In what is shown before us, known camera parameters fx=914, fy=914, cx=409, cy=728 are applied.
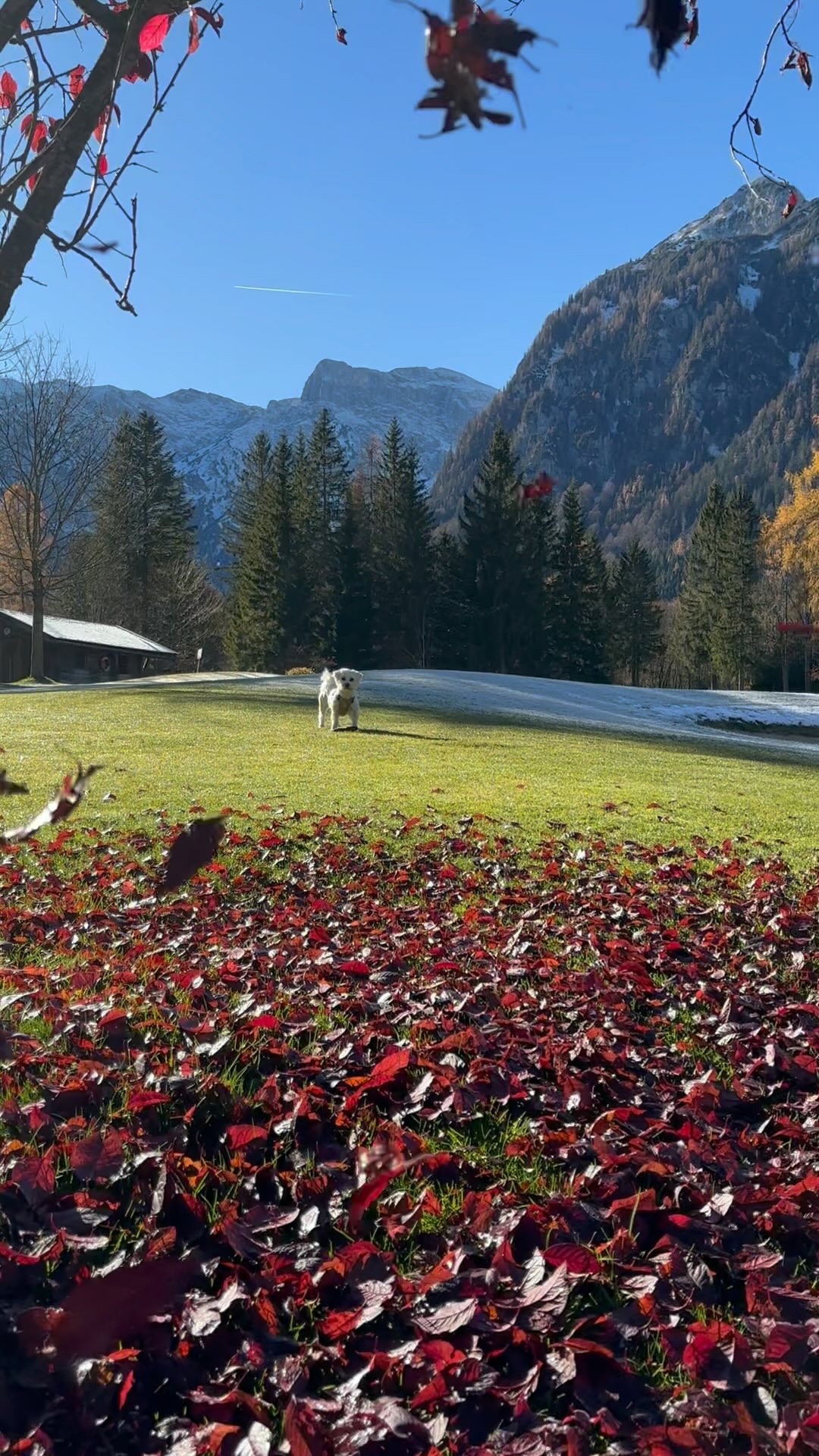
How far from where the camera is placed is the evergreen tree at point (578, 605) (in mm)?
45219

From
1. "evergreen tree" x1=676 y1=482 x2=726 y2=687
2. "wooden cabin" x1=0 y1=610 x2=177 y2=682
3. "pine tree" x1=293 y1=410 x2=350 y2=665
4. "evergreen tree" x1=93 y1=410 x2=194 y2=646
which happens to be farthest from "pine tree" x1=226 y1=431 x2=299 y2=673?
"evergreen tree" x1=676 y1=482 x2=726 y2=687

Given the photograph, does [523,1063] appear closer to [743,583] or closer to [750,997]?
[750,997]

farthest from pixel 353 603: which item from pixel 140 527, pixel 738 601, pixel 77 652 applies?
pixel 738 601

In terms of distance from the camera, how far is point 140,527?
4797 cm

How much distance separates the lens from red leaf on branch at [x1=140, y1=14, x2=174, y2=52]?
1.81m

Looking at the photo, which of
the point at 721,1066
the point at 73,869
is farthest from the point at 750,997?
the point at 73,869

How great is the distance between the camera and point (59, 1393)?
1.95m

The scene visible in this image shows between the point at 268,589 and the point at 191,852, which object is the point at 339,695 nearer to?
A: the point at 191,852

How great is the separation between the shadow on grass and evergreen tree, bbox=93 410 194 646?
80.3 feet

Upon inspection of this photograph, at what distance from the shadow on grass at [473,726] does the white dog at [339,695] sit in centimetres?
51

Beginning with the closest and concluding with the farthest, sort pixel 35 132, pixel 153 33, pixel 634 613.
A: 1. pixel 153 33
2. pixel 35 132
3. pixel 634 613

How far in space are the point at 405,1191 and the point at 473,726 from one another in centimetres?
1721

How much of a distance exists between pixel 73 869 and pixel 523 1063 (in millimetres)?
4202

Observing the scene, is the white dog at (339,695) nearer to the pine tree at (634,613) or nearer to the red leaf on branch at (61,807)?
the red leaf on branch at (61,807)
